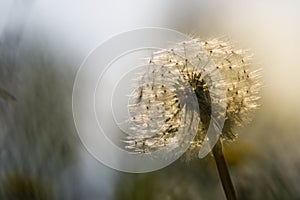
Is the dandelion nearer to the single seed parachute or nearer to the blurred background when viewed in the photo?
the single seed parachute

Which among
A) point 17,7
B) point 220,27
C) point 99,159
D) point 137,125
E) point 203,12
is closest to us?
point 17,7

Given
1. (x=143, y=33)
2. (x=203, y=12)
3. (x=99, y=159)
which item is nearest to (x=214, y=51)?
(x=143, y=33)

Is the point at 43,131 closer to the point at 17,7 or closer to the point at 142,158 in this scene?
the point at 142,158

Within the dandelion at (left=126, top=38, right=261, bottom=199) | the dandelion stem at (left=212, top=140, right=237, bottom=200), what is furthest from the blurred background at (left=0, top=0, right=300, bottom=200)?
the dandelion stem at (left=212, top=140, right=237, bottom=200)

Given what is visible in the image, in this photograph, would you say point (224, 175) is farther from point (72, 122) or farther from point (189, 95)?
point (72, 122)

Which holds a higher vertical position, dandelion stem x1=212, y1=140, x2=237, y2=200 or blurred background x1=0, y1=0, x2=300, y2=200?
blurred background x1=0, y1=0, x2=300, y2=200

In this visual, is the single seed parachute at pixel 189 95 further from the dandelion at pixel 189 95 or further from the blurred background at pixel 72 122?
the blurred background at pixel 72 122

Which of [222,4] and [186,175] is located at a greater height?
[222,4]

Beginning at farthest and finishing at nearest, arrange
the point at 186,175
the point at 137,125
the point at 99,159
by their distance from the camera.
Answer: the point at 186,175, the point at 99,159, the point at 137,125
